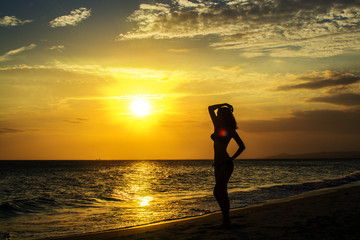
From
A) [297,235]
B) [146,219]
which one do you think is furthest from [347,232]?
[146,219]

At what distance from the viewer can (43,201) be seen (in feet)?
63.3

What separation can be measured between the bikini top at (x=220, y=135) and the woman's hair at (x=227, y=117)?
0.15 m

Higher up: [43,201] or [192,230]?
[192,230]

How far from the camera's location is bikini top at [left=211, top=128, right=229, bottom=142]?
6.29 metres

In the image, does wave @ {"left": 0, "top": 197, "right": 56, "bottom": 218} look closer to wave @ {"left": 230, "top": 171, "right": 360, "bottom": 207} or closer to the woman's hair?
wave @ {"left": 230, "top": 171, "right": 360, "bottom": 207}

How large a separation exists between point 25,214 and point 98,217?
4313 mm

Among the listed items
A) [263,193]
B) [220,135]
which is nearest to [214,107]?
[220,135]

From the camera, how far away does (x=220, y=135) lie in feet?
20.7

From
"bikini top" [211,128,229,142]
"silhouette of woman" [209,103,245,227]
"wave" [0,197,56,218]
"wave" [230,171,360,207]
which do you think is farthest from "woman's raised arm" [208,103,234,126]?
"wave" [0,197,56,218]

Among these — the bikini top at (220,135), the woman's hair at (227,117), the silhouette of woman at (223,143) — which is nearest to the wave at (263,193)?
the silhouette of woman at (223,143)

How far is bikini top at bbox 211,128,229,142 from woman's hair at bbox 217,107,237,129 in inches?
6.0

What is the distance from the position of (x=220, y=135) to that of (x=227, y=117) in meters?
0.39

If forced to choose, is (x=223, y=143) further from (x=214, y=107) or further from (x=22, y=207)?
(x=22, y=207)

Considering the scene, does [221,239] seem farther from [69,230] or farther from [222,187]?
[69,230]
